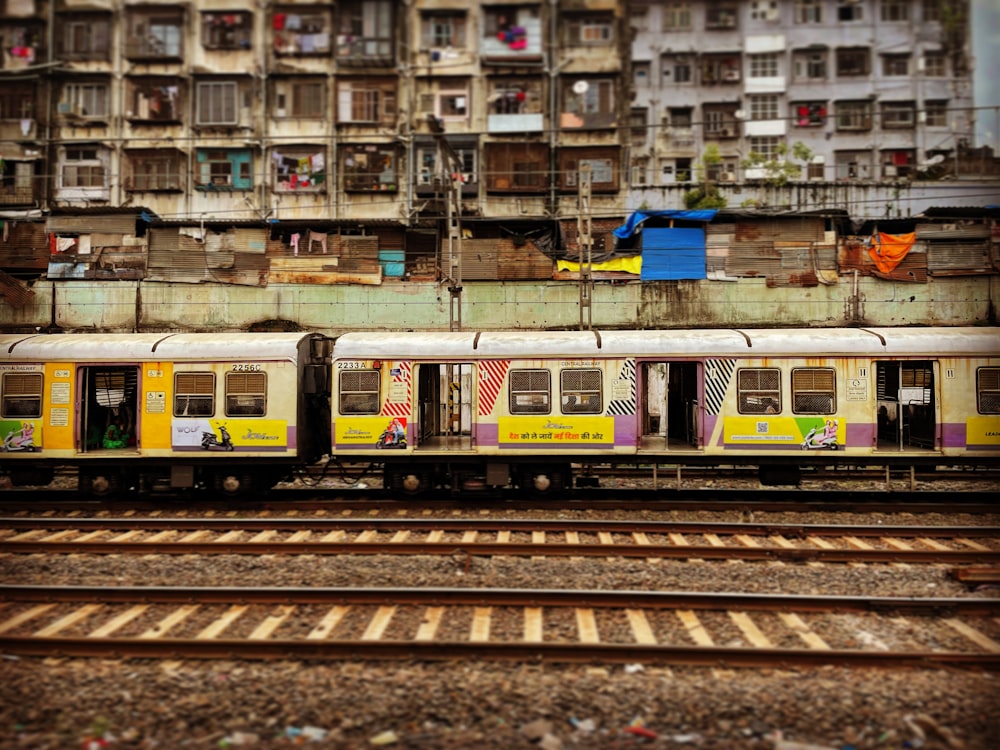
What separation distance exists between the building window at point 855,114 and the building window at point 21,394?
37491 mm

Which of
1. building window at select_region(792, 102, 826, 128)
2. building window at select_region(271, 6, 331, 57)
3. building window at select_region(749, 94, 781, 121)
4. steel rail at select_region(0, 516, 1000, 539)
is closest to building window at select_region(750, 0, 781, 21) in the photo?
building window at select_region(749, 94, 781, 121)

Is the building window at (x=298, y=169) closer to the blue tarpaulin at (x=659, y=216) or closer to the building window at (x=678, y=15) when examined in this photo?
the blue tarpaulin at (x=659, y=216)

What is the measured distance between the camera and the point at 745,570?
30.3 feet

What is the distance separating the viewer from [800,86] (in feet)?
120

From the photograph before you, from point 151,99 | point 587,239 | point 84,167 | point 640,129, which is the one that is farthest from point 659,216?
point 84,167

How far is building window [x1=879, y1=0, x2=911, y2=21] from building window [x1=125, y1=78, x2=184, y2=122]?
3554 cm

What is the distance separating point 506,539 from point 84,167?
3268cm

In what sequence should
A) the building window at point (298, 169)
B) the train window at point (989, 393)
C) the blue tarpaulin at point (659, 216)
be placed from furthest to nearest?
the building window at point (298, 169)
the blue tarpaulin at point (659, 216)
the train window at point (989, 393)

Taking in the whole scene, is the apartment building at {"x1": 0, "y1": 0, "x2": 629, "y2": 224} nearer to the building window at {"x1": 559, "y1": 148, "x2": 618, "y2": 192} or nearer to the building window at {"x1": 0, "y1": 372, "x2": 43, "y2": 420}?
the building window at {"x1": 559, "y1": 148, "x2": 618, "y2": 192}

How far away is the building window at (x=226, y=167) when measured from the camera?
3362cm

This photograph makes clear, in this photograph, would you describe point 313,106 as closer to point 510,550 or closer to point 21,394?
point 21,394

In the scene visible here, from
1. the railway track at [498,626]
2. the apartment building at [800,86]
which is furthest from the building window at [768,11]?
the railway track at [498,626]

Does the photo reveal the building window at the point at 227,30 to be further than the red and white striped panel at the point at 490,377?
Yes

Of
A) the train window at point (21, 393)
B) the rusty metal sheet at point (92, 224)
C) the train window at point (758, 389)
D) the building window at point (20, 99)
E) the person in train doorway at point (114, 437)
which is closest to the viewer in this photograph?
the train window at point (758, 389)
